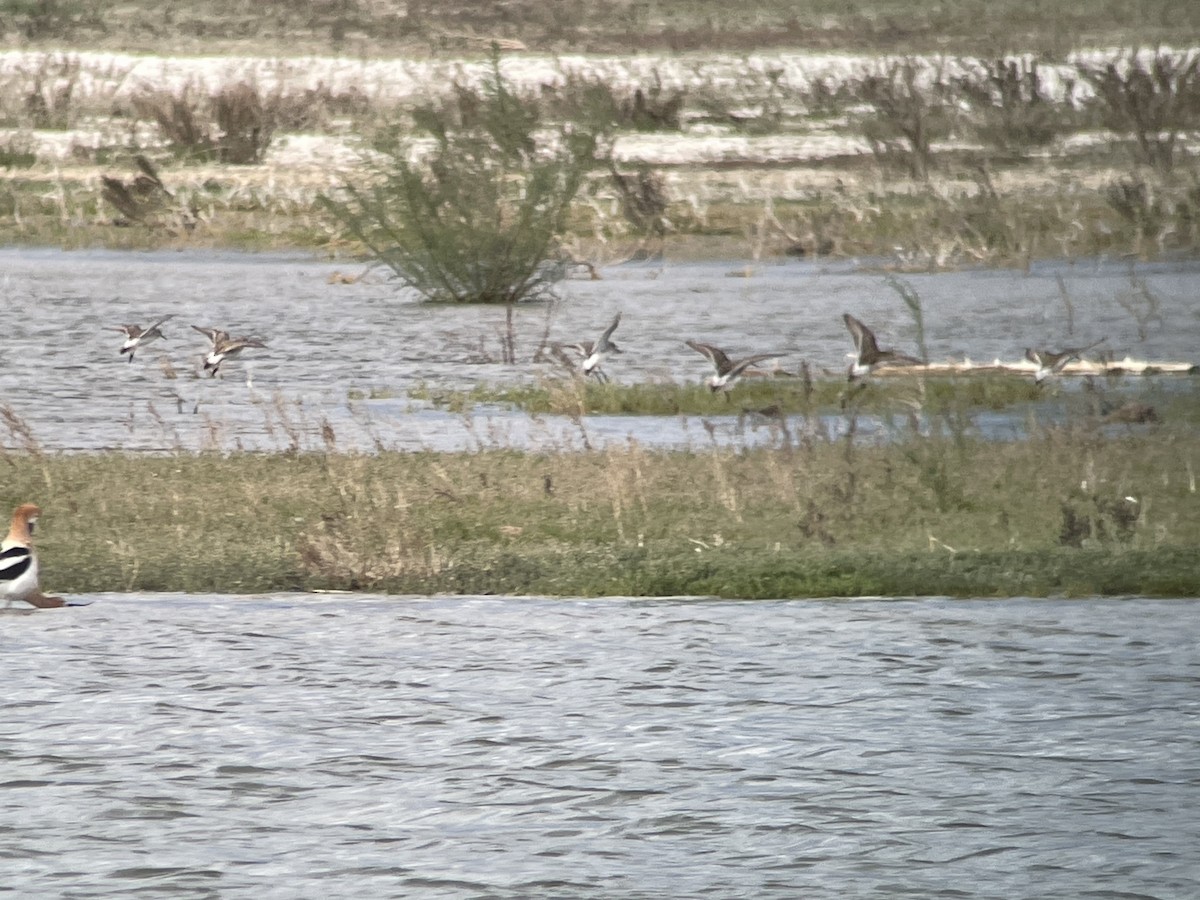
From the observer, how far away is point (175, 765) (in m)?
8.00

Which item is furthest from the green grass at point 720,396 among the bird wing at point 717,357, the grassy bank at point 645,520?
the grassy bank at point 645,520

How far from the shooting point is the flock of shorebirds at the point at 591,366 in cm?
1041

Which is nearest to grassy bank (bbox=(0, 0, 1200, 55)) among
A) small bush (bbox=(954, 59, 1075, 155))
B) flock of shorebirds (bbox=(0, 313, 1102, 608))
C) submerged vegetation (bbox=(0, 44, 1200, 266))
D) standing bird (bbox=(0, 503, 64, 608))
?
submerged vegetation (bbox=(0, 44, 1200, 266))

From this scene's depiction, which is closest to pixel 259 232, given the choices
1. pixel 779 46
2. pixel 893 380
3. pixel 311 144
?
pixel 311 144

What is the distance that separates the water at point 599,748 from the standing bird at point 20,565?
0.12 meters

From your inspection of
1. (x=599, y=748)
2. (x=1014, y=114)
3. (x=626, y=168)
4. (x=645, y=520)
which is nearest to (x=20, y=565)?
(x=599, y=748)

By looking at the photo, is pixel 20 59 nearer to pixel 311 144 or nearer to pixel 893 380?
pixel 311 144

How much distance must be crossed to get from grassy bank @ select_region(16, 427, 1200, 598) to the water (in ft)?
1.18

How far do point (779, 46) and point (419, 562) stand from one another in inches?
1822

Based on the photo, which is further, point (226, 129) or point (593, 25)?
point (593, 25)

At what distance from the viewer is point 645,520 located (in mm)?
Answer: 12914

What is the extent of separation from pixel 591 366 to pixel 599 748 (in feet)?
33.1

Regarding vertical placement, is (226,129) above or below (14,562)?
above

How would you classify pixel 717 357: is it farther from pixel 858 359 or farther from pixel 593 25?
pixel 593 25
